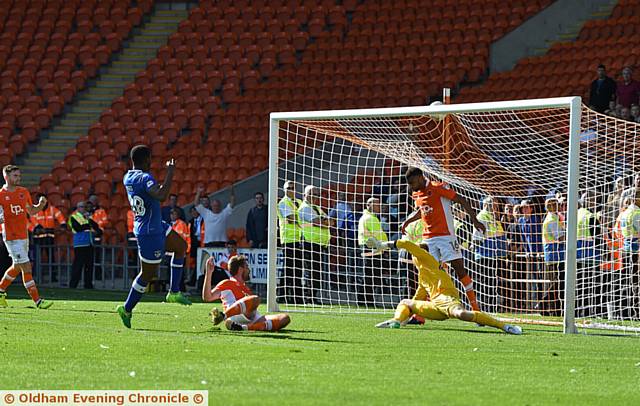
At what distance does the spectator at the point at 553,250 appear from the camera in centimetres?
1706

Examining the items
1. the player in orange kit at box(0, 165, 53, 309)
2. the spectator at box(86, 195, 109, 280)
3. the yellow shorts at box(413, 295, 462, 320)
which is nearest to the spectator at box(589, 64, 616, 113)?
the yellow shorts at box(413, 295, 462, 320)

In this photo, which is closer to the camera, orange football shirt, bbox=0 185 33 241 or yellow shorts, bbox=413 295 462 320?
yellow shorts, bbox=413 295 462 320

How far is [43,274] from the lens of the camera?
81.5 feet

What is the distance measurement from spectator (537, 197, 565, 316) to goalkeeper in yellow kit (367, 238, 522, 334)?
369 centimetres

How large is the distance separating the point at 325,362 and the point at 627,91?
13.8 m

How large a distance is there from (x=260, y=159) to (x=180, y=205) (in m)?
2.02

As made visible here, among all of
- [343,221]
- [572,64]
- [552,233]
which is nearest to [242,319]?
[552,233]

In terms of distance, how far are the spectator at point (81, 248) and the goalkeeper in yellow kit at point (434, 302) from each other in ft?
35.7

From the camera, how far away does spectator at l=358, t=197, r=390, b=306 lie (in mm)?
18359

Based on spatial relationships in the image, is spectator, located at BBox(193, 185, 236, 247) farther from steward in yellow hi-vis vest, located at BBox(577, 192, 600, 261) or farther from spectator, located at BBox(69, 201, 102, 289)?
steward in yellow hi-vis vest, located at BBox(577, 192, 600, 261)

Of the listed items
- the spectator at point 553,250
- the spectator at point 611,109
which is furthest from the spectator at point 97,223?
the spectator at point 611,109

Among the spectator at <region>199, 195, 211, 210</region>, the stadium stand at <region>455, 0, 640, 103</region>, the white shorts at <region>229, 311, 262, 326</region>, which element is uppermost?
the stadium stand at <region>455, 0, 640, 103</region>

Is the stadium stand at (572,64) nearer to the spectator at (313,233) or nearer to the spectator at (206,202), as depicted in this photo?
the spectator at (206,202)

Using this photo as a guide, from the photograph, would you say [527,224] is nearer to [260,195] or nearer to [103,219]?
[260,195]
